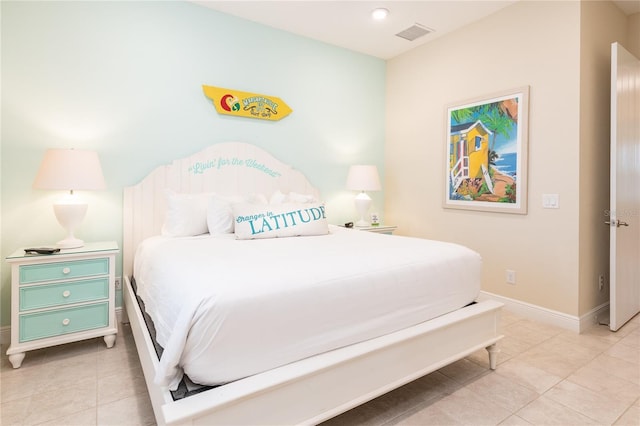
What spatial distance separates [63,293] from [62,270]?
0.15 metres

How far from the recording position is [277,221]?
2537 mm

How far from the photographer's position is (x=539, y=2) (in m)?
2.83

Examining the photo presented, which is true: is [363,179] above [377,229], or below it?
above

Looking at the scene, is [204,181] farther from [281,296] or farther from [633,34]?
[633,34]

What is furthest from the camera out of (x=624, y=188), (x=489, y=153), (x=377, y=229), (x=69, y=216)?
(x=377, y=229)

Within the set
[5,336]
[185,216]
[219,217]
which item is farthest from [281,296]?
[5,336]

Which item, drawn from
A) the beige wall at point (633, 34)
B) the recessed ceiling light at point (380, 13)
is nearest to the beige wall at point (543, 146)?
the beige wall at point (633, 34)

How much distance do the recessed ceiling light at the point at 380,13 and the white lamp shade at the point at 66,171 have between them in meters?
2.63

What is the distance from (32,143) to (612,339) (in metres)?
4.39

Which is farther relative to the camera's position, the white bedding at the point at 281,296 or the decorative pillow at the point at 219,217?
the decorative pillow at the point at 219,217

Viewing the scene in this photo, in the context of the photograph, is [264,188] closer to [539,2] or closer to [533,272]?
[533,272]

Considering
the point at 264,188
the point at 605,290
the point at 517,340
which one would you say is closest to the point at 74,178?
the point at 264,188

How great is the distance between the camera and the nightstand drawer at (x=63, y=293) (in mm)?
2115

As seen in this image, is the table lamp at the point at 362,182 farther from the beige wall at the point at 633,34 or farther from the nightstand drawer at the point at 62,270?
the beige wall at the point at 633,34
